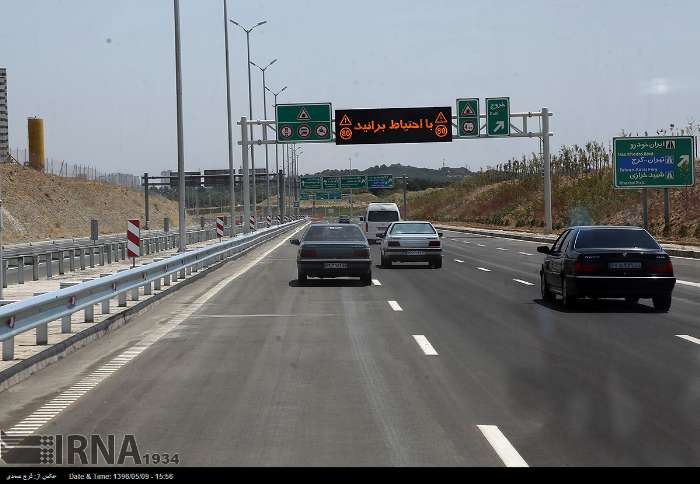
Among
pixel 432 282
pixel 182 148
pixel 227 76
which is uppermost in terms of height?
pixel 227 76

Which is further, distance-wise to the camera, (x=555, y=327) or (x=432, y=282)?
(x=432, y=282)

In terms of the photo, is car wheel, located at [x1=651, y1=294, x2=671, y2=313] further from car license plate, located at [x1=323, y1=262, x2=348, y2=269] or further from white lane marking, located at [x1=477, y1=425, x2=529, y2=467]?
white lane marking, located at [x1=477, y1=425, x2=529, y2=467]

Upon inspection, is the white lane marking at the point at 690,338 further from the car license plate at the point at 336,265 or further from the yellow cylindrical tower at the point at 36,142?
the yellow cylindrical tower at the point at 36,142

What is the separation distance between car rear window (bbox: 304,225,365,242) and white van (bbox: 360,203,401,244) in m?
24.6

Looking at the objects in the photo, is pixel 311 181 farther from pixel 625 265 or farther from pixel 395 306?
pixel 625 265

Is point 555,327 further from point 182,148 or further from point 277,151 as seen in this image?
point 277,151

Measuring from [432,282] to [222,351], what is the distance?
42.5 feet

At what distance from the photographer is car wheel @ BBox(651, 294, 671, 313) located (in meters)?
17.3

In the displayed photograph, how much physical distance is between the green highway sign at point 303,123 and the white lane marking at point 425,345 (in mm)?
43528

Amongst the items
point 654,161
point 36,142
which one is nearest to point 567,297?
point 654,161

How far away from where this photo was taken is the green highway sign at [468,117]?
5644 cm

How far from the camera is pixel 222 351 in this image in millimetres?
12516

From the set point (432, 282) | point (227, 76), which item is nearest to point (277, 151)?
point (227, 76)

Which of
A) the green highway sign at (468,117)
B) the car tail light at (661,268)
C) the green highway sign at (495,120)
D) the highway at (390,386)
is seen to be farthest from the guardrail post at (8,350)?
the green highway sign at (495,120)
